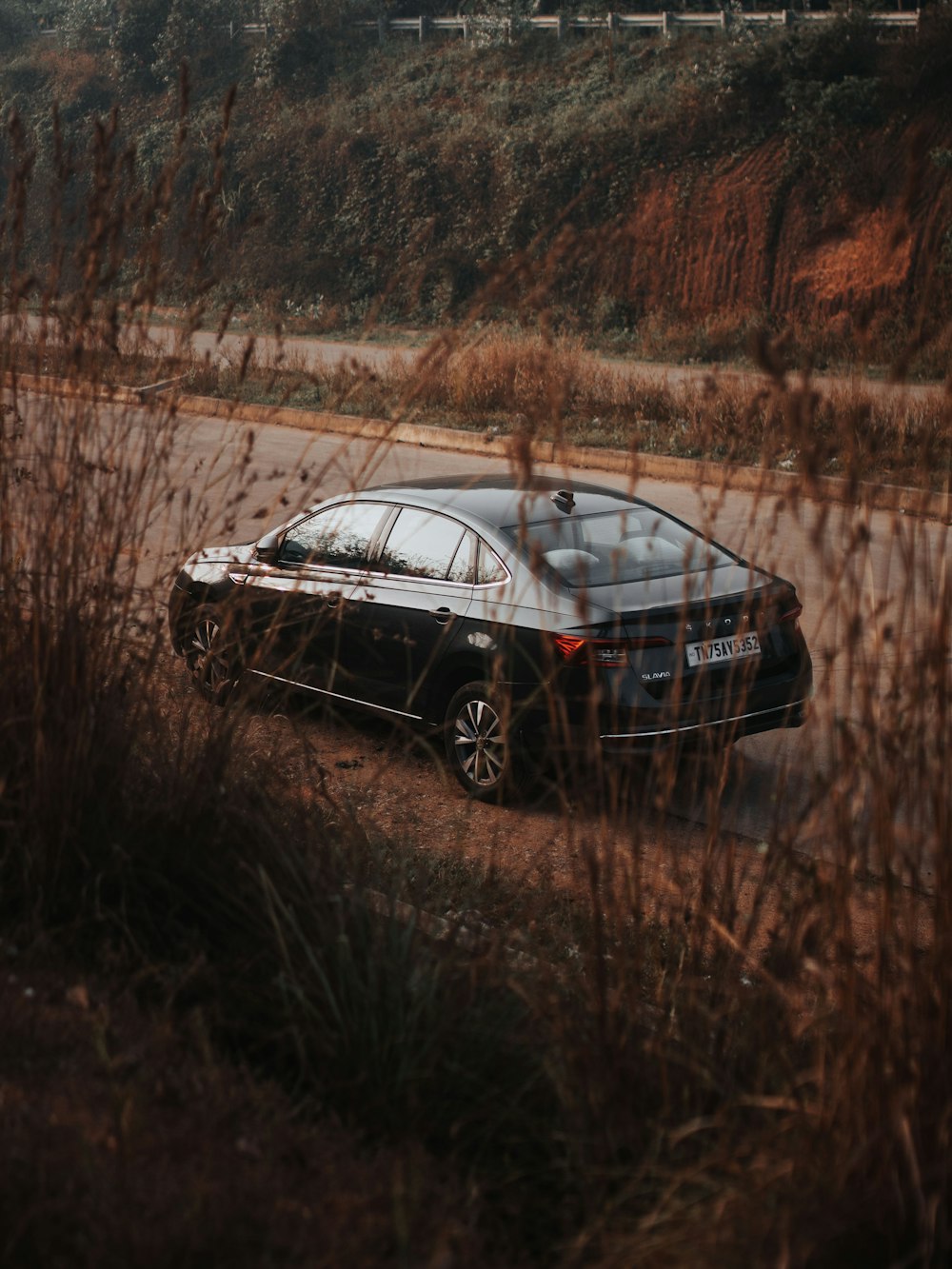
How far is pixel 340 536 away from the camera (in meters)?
7.87

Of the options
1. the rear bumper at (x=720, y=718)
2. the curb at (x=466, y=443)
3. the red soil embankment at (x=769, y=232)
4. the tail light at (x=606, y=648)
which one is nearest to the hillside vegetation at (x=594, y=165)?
the red soil embankment at (x=769, y=232)

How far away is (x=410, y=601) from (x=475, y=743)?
2.59ft

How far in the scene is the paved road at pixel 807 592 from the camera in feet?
9.69

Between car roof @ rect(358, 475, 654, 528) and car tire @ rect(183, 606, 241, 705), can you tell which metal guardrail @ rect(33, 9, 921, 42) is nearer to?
car roof @ rect(358, 475, 654, 528)

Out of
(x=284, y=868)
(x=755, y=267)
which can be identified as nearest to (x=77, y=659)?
(x=284, y=868)

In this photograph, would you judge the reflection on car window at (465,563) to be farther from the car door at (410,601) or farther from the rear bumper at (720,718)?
the rear bumper at (720,718)

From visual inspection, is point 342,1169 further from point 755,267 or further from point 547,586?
point 755,267

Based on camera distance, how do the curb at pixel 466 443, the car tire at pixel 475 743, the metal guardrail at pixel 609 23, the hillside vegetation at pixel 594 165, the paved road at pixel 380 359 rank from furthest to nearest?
the metal guardrail at pixel 609 23 → the hillside vegetation at pixel 594 165 → the paved road at pixel 380 359 → the car tire at pixel 475 743 → the curb at pixel 466 443

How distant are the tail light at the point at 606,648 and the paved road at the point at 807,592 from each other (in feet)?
1.95

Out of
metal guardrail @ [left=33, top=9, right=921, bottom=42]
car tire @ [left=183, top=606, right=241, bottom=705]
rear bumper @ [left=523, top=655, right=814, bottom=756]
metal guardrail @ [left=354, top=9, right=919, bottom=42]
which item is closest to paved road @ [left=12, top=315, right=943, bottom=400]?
rear bumper @ [left=523, top=655, right=814, bottom=756]

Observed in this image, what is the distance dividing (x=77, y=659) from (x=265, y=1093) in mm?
1462

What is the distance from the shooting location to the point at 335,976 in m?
3.47

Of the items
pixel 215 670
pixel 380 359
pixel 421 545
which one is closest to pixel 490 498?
pixel 421 545

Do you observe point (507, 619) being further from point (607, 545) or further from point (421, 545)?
point (421, 545)
